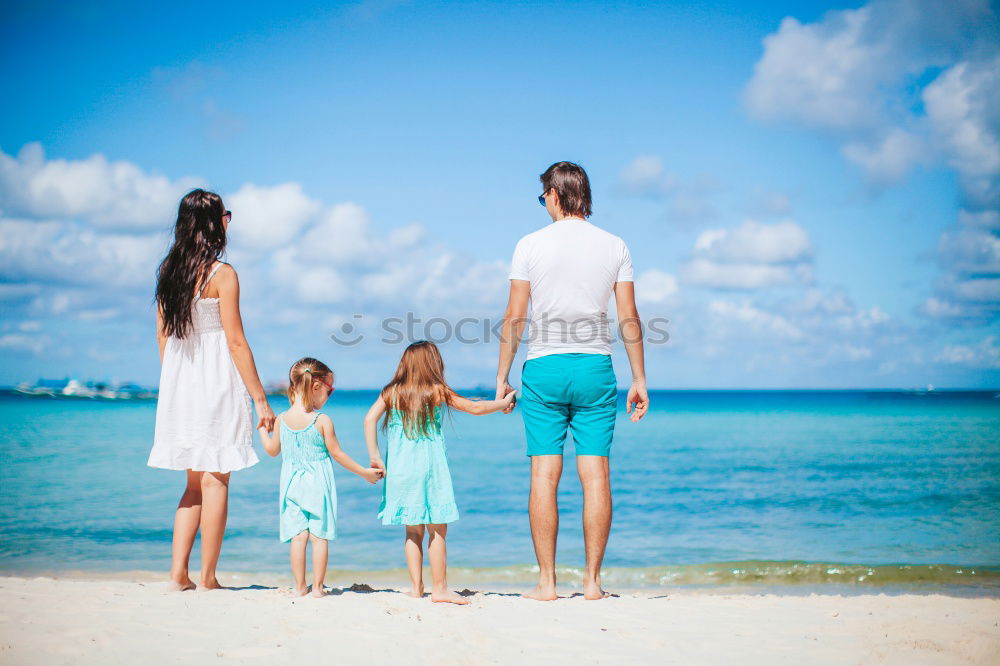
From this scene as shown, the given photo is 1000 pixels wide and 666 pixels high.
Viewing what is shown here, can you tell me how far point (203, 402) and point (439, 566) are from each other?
5.08ft

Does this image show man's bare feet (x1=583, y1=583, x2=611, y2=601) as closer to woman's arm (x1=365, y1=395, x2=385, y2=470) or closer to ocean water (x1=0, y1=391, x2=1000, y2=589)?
woman's arm (x1=365, y1=395, x2=385, y2=470)

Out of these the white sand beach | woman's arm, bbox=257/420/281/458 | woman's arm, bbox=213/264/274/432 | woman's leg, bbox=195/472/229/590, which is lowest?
the white sand beach

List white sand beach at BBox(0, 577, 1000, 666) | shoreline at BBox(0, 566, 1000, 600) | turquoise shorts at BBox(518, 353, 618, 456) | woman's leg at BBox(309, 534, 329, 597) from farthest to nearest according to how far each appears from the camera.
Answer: shoreline at BBox(0, 566, 1000, 600) → woman's leg at BBox(309, 534, 329, 597) → turquoise shorts at BBox(518, 353, 618, 456) → white sand beach at BBox(0, 577, 1000, 666)

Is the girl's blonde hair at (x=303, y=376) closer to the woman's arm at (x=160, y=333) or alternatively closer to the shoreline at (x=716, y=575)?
the woman's arm at (x=160, y=333)

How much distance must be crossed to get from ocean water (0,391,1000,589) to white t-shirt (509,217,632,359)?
2486mm

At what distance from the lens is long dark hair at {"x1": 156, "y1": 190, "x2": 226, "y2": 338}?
3859 mm

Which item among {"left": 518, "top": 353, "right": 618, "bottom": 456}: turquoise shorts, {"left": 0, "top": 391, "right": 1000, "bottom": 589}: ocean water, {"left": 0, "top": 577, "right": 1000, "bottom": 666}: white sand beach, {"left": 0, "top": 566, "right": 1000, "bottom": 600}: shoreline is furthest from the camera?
{"left": 0, "top": 391, "right": 1000, "bottom": 589}: ocean water

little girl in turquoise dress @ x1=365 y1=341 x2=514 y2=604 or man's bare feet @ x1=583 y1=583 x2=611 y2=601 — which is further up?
little girl in turquoise dress @ x1=365 y1=341 x2=514 y2=604

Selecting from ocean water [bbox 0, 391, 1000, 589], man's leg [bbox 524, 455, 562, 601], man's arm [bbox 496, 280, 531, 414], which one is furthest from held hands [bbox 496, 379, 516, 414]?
ocean water [bbox 0, 391, 1000, 589]

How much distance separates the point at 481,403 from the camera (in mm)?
4094

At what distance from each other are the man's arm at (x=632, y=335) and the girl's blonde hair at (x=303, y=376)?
173 centimetres

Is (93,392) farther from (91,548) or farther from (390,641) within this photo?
(390,641)

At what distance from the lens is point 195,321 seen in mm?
3908

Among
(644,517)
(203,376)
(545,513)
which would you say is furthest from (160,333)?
(644,517)
